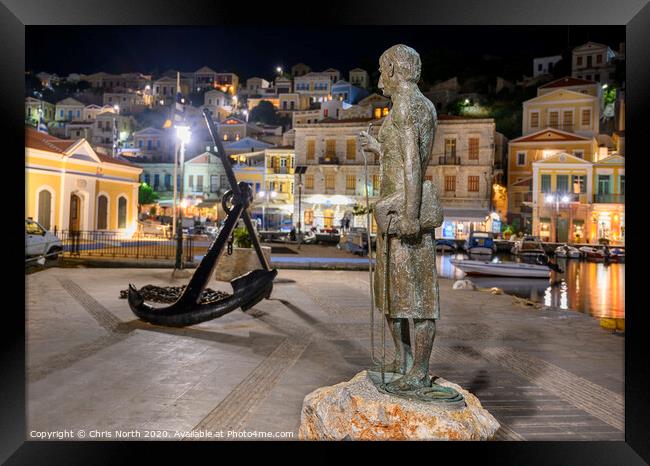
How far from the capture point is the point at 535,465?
3.34 m

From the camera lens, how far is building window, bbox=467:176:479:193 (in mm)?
38906

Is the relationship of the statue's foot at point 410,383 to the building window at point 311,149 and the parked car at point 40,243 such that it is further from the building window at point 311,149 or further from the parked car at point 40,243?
the building window at point 311,149

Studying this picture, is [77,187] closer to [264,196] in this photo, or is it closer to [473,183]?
[264,196]

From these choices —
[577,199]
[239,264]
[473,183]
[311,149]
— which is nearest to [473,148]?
[473,183]

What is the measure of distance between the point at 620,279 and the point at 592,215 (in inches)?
700

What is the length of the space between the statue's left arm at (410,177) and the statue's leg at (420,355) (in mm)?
648

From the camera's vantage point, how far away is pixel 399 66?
11.0 ft

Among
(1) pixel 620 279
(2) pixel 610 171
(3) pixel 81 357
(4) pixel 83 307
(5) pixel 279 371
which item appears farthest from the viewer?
(2) pixel 610 171

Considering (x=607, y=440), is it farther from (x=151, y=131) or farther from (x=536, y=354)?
(x=151, y=131)

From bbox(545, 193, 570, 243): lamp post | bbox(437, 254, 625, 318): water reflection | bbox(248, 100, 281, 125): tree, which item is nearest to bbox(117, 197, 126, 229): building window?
bbox(437, 254, 625, 318): water reflection

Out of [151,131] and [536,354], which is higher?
[151,131]

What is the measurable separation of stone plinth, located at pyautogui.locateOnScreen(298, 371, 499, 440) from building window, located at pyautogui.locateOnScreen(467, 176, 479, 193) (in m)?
37.4

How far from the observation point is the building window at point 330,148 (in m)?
42.3

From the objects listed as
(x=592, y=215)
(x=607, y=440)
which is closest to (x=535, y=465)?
(x=607, y=440)
